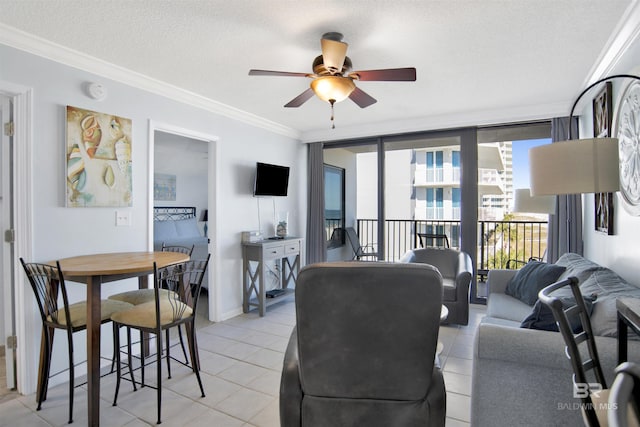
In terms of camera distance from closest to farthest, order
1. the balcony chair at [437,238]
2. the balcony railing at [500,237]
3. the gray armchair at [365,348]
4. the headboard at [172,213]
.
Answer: the gray armchair at [365,348]
the balcony chair at [437,238]
the balcony railing at [500,237]
the headboard at [172,213]

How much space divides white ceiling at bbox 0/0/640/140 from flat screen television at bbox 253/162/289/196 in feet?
3.49

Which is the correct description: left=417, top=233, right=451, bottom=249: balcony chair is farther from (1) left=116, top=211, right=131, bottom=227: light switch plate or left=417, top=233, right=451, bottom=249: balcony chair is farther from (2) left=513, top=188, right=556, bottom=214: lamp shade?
(1) left=116, top=211, right=131, bottom=227: light switch plate

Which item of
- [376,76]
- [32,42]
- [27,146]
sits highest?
[32,42]

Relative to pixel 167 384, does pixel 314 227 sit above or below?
above

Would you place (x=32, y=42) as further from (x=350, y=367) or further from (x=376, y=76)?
(x=350, y=367)

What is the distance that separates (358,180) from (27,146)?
174 inches

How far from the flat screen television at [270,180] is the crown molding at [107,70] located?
64 centimetres

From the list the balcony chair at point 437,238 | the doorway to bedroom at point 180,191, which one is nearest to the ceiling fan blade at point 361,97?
the balcony chair at point 437,238

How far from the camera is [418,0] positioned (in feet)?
6.41

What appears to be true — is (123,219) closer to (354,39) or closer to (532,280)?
(354,39)

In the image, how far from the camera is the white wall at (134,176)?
2447 mm

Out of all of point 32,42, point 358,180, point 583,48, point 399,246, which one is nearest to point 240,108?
point 32,42

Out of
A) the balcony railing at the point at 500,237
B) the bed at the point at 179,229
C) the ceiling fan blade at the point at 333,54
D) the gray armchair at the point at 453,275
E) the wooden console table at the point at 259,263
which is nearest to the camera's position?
the ceiling fan blade at the point at 333,54

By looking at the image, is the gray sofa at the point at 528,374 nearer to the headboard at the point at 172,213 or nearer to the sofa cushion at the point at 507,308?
the sofa cushion at the point at 507,308
